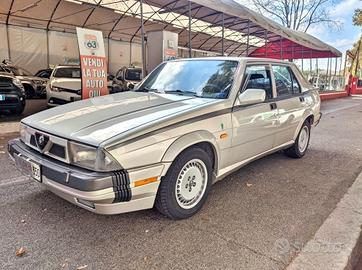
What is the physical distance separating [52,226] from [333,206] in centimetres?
287

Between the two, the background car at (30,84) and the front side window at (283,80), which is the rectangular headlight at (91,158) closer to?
the front side window at (283,80)

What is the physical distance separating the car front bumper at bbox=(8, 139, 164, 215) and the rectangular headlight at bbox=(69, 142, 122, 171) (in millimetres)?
41

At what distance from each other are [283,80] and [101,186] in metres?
3.30

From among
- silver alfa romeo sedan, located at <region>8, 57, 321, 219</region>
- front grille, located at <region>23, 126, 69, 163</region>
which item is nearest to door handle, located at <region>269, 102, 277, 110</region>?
silver alfa romeo sedan, located at <region>8, 57, 321, 219</region>

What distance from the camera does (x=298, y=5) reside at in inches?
1341

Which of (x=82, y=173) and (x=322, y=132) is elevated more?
(x=82, y=173)

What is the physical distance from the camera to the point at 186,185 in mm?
2947

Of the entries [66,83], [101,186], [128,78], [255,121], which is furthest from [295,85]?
[128,78]

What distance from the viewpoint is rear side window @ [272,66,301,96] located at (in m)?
4.34

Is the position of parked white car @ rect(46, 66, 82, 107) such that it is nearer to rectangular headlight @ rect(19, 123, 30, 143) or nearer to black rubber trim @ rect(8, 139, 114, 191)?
rectangular headlight @ rect(19, 123, 30, 143)

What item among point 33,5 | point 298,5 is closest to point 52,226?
point 33,5

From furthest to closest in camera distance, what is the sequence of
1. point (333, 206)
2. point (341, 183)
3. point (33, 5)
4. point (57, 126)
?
point (33, 5) < point (341, 183) < point (333, 206) < point (57, 126)

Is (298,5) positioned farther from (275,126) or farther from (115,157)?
(115,157)

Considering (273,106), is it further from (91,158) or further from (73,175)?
(73,175)
